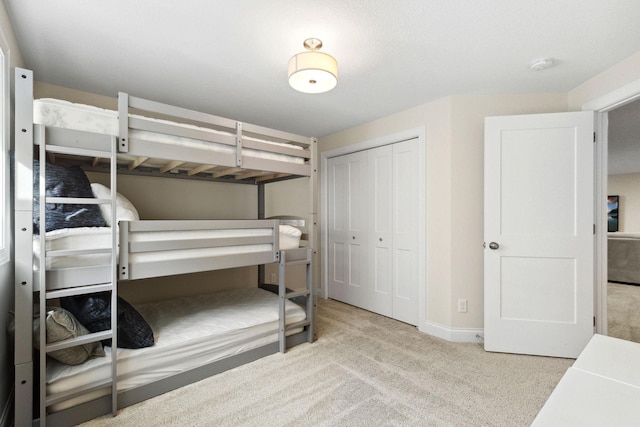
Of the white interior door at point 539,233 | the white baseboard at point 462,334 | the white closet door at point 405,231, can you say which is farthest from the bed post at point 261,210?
the white interior door at point 539,233

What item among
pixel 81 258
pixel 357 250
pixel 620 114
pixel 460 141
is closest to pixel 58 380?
pixel 81 258

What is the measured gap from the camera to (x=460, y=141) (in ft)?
8.82

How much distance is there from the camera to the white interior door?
2.33 meters

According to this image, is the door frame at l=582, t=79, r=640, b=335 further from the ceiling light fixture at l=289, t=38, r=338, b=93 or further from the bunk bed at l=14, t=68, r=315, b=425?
the bunk bed at l=14, t=68, r=315, b=425

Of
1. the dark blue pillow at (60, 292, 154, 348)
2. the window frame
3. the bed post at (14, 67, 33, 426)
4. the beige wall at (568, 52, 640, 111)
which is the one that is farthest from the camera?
the beige wall at (568, 52, 640, 111)

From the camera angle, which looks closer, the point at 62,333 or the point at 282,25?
the point at 62,333

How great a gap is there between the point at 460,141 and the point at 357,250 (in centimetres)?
173

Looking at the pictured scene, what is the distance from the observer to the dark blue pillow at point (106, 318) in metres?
1.68

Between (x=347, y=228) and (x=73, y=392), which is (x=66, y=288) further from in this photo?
(x=347, y=228)

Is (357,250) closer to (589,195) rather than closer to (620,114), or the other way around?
(589,195)

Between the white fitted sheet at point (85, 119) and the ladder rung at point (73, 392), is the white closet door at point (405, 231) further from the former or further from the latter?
the ladder rung at point (73, 392)

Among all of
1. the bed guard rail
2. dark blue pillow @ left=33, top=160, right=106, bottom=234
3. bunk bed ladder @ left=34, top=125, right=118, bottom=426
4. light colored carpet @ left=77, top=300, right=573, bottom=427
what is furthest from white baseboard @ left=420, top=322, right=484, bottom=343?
dark blue pillow @ left=33, top=160, right=106, bottom=234

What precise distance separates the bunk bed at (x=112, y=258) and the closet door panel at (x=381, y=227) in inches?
54.4

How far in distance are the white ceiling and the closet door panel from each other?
0.86 metres
